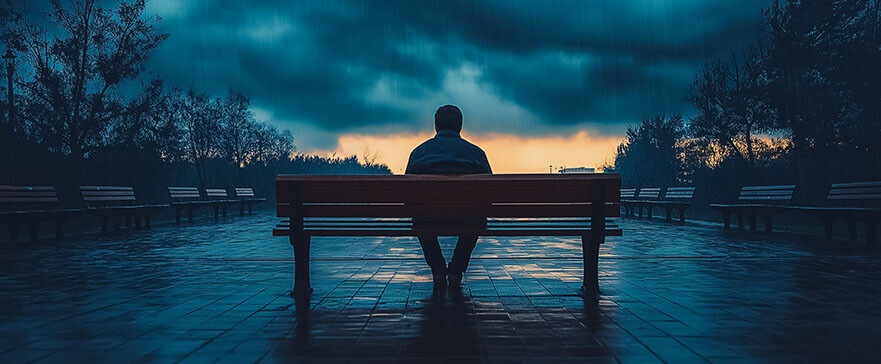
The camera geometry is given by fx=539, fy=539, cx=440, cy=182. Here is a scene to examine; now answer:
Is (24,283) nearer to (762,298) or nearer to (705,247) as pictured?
(762,298)

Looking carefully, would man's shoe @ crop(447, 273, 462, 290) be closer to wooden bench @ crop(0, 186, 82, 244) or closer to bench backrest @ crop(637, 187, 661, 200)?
wooden bench @ crop(0, 186, 82, 244)

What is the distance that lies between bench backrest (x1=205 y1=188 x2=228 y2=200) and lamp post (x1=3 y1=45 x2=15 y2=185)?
5.30 meters

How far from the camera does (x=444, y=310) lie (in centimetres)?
368

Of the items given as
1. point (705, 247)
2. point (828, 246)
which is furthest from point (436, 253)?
point (828, 246)

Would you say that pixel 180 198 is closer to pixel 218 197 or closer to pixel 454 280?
pixel 218 197

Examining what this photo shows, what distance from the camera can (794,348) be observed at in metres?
2.75

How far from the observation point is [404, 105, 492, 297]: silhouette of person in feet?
13.9

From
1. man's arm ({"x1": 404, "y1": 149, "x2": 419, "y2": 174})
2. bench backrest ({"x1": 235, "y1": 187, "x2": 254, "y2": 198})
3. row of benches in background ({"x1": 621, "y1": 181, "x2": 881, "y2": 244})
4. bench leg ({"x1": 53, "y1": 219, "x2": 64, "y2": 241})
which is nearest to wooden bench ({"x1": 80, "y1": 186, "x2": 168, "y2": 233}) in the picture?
bench leg ({"x1": 53, "y1": 219, "x2": 64, "y2": 241})

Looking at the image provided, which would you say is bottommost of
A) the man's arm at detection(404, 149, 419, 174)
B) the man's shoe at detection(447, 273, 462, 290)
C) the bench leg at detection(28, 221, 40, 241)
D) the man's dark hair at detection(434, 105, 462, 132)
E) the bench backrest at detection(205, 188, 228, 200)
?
the man's shoe at detection(447, 273, 462, 290)

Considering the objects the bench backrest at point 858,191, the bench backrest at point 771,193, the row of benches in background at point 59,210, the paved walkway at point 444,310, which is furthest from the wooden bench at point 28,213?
the bench backrest at point 771,193

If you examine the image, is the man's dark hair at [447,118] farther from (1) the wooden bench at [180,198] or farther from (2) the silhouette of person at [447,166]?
(1) the wooden bench at [180,198]

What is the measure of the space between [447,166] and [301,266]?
4.62 feet

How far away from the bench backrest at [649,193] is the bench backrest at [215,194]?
15037mm

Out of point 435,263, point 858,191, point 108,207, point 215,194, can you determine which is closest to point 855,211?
point 858,191
